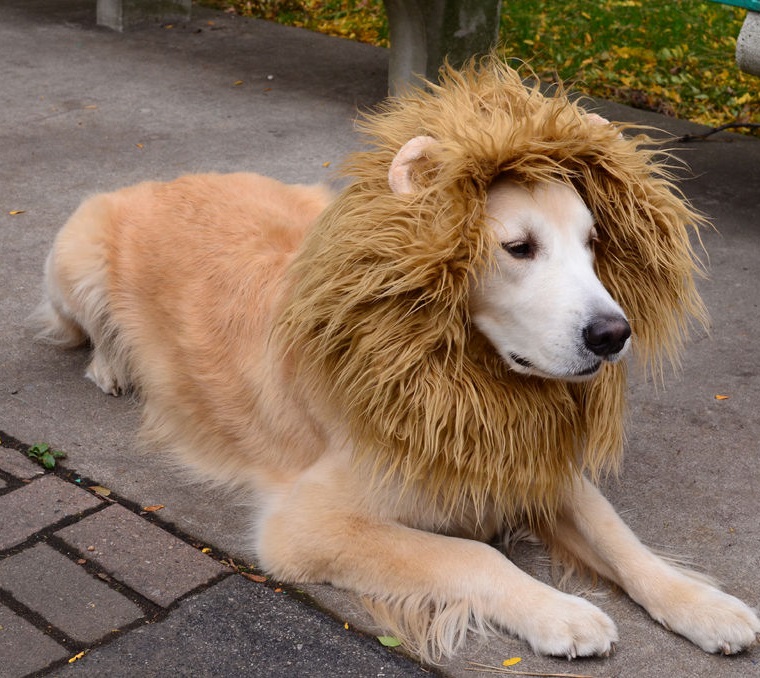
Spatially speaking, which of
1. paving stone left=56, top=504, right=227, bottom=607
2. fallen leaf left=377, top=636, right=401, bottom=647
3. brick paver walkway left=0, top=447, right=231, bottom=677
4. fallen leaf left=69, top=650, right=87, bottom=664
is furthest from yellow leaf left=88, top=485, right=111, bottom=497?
fallen leaf left=377, top=636, right=401, bottom=647

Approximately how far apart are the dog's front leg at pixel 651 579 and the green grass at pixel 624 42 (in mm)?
4541

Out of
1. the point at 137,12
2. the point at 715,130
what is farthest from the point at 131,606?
the point at 137,12

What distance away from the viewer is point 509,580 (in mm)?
2895

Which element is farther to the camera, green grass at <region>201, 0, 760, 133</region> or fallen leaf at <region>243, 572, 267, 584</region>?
green grass at <region>201, 0, 760, 133</region>

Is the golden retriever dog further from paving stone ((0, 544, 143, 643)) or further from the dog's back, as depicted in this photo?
paving stone ((0, 544, 143, 643))

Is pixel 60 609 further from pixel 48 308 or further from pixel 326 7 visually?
pixel 326 7

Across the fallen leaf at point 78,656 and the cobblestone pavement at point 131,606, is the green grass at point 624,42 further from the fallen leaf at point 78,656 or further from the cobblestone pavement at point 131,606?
the fallen leaf at point 78,656

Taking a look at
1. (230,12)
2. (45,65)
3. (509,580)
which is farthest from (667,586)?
(230,12)

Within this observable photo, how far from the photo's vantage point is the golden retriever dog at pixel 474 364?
2701 millimetres

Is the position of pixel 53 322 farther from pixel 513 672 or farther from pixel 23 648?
pixel 513 672

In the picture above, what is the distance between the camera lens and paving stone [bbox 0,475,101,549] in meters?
3.25

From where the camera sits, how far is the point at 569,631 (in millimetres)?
2775

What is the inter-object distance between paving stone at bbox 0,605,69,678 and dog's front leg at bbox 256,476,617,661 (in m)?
0.66

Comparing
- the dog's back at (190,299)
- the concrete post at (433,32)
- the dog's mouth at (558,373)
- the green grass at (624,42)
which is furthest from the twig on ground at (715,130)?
the dog's mouth at (558,373)
